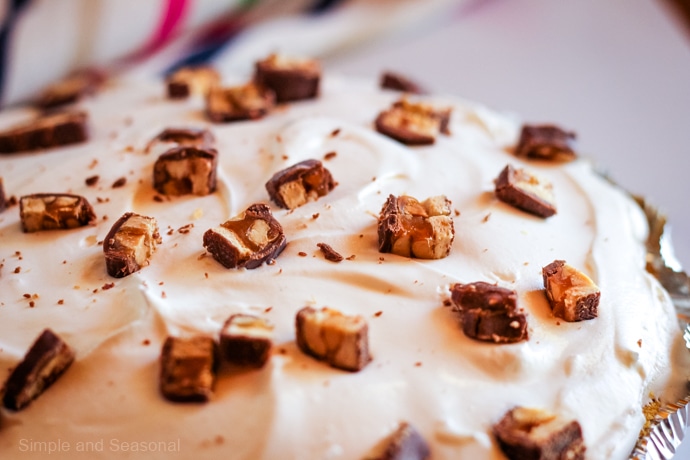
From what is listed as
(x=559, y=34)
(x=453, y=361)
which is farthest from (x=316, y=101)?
(x=559, y=34)

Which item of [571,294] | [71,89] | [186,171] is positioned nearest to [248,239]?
[186,171]

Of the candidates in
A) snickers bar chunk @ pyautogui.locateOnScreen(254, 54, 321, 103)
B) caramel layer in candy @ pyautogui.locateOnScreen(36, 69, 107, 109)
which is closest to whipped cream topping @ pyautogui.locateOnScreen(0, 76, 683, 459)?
snickers bar chunk @ pyautogui.locateOnScreen(254, 54, 321, 103)

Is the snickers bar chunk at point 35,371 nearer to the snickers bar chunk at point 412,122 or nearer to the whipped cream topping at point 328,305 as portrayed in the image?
the whipped cream topping at point 328,305

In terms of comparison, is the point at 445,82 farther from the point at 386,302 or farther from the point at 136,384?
the point at 136,384

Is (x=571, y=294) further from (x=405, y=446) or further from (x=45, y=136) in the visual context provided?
(x=45, y=136)

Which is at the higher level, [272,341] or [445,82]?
[445,82]
